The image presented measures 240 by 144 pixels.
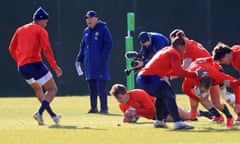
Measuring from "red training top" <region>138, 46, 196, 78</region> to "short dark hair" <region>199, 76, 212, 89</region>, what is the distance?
11.7 inches

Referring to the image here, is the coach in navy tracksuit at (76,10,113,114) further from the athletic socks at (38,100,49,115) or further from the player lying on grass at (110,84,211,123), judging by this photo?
the athletic socks at (38,100,49,115)

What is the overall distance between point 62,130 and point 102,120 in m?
2.77

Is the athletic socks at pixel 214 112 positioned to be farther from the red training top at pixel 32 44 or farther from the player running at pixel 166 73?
the red training top at pixel 32 44

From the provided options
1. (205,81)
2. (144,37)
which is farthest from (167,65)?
(144,37)

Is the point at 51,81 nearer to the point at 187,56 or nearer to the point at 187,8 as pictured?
the point at 187,56

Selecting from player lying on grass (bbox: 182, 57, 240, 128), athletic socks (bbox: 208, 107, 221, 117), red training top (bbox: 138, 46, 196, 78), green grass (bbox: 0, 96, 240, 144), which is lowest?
green grass (bbox: 0, 96, 240, 144)

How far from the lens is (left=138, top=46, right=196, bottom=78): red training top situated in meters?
12.8

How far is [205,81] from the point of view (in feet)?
43.8

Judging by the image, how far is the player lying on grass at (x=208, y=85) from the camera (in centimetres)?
1338

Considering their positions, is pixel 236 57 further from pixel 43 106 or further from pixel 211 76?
pixel 43 106

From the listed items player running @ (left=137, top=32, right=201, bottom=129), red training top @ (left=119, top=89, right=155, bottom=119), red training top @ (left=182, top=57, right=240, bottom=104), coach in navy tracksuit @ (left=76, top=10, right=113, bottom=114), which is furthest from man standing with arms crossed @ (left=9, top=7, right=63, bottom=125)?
coach in navy tracksuit @ (left=76, top=10, right=113, bottom=114)

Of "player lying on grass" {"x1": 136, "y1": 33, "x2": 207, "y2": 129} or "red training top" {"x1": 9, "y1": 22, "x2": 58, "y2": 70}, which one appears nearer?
"player lying on grass" {"x1": 136, "y1": 33, "x2": 207, "y2": 129}

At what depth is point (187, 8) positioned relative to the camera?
90.9ft

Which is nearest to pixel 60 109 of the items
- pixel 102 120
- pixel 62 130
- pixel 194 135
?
pixel 102 120
